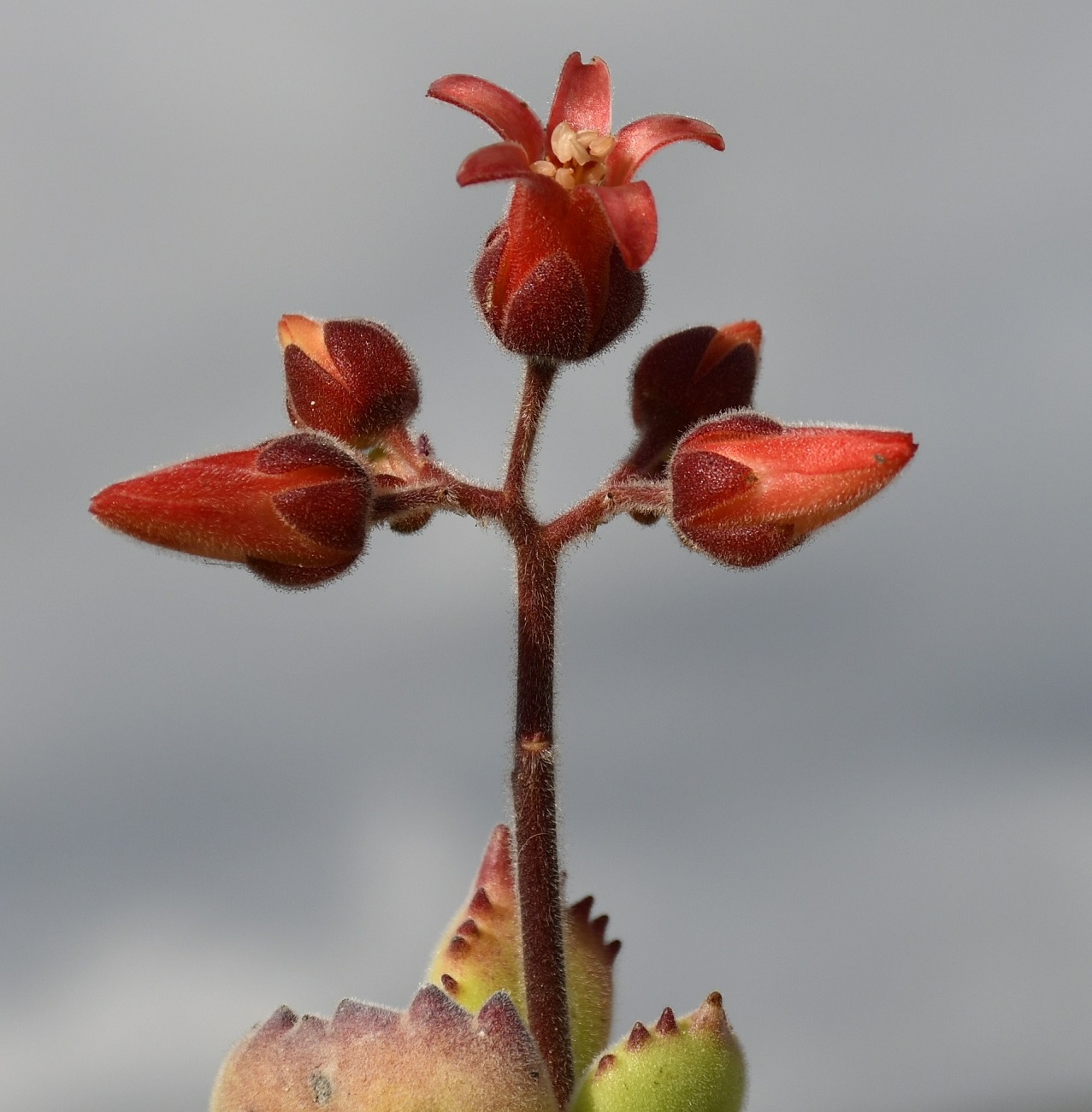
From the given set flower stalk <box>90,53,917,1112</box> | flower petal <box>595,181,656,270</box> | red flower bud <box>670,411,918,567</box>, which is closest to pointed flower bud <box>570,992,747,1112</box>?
flower stalk <box>90,53,917,1112</box>

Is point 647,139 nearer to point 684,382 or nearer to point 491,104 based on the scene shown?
point 491,104

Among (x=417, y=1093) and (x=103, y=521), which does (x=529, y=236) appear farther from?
(x=417, y=1093)

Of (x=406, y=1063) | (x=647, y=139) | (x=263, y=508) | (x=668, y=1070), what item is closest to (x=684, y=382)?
(x=647, y=139)

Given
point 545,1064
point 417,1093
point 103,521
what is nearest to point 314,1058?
point 417,1093

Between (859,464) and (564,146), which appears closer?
(859,464)

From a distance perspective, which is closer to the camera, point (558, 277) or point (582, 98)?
point (558, 277)

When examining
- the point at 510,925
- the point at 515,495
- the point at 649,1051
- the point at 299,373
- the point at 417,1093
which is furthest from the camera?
the point at 299,373
